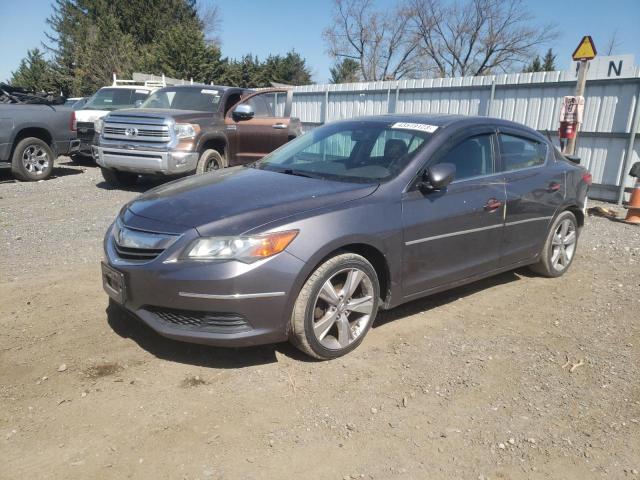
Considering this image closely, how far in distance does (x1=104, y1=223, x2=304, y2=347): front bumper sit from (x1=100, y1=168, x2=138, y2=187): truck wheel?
6987 millimetres

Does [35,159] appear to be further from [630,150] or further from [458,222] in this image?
[630,150]

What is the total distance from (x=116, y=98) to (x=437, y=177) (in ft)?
38.4

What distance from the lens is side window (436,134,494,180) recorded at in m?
4.12

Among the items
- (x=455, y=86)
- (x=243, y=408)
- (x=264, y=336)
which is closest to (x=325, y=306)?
(x=264, y=336)

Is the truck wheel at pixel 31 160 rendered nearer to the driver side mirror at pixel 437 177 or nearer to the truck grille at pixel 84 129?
the truck grille at pixel 84 129

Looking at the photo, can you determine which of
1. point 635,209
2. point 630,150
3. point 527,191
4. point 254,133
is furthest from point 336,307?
point 630,150

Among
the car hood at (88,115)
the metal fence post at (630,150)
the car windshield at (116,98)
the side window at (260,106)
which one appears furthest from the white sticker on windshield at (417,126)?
the car windshield at (116,98)

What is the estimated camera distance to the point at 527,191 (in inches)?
183

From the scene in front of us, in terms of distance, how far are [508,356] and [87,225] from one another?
5.58 metres

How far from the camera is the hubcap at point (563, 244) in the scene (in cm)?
527

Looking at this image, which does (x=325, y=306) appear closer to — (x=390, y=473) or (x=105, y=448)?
(x=390, y=473)

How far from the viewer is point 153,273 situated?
10.2 feet

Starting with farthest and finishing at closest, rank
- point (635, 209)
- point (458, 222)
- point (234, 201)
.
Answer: point (635, 209), point (458, 222), point (234, 201)

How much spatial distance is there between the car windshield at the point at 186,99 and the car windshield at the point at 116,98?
11.7 ft
